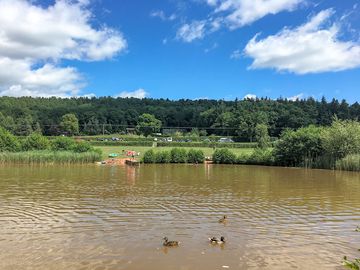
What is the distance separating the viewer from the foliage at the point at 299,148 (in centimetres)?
6341

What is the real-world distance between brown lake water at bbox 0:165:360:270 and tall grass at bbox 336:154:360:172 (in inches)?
918

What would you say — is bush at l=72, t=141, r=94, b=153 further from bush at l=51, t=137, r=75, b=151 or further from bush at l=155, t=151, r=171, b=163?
bush at l=155, t=151, r=171, b=163

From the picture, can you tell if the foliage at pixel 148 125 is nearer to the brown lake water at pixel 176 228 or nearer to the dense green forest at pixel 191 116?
the dense green forest at pixel 191 116

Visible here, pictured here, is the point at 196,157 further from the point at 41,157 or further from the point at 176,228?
the point at 176,228

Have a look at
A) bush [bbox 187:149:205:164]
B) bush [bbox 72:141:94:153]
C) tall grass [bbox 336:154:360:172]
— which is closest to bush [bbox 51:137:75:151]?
bush [bbox 72:141:94:153]

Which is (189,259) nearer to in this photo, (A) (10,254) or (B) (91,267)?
(B) (91,267)

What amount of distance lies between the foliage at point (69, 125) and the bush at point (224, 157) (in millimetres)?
94014

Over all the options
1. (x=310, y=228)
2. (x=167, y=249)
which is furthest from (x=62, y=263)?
(x=310, y=228)

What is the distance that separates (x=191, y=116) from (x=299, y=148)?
405ft

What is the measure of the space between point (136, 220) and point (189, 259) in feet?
22.6

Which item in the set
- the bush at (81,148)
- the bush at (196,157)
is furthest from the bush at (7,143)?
the bush at (196,157)

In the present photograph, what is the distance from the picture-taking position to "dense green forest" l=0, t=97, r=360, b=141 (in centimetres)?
14600

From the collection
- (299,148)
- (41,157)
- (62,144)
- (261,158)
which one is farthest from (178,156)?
(41,157)

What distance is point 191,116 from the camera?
187125 millimetres
